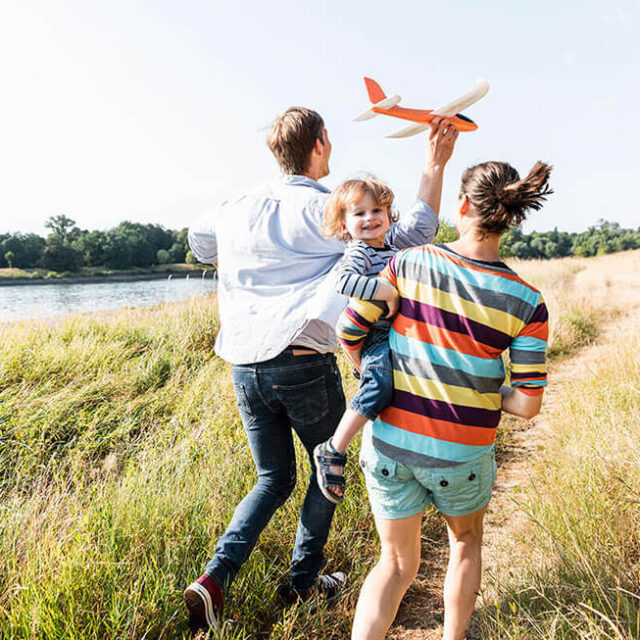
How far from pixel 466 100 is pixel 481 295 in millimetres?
748

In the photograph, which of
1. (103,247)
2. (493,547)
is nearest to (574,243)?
(103,247)

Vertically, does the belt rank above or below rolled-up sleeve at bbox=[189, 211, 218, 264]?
below

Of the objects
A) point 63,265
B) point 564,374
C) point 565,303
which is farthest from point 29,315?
point 63,265

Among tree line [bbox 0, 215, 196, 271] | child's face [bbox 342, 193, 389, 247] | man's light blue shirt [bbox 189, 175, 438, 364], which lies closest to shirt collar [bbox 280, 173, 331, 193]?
man's light blue shirt [bbox 189, 175, 438, 364]

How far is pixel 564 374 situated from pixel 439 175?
5.11 m

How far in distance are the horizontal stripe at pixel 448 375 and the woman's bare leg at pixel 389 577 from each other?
0.46 m

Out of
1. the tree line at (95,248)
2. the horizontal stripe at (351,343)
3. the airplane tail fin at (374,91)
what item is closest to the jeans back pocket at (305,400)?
the horizontal stripe at (351,343)

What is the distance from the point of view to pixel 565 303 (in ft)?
29.8

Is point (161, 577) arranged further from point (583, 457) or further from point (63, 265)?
point (63, 265)

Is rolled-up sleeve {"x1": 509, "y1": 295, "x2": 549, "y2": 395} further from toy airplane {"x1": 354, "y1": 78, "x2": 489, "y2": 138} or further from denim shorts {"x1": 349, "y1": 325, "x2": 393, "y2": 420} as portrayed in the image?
toy airplane {"x1": 354, "y1": 78, "x2": 489, "y2": 138}

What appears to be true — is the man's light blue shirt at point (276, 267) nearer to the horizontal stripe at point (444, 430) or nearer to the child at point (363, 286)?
the child at point (363, 286)

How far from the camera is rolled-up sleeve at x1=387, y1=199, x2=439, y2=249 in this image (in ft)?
5.44

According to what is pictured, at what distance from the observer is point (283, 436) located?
208 centimetres

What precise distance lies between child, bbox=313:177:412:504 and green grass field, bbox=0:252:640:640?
0.73 m
